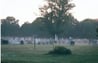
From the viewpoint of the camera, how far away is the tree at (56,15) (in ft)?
A: 259

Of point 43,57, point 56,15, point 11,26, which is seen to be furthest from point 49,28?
point 43,57

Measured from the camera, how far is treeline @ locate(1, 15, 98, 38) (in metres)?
82.3

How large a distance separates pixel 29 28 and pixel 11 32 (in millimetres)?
7772

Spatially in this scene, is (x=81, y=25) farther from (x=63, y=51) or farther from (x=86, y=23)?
(x=63, y=51)

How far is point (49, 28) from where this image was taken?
261ft

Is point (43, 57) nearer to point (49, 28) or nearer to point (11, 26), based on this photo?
point (49, 28)

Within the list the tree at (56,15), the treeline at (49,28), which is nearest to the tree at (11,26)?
the treeline at (49,28)

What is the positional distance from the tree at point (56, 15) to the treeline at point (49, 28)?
0.38 m

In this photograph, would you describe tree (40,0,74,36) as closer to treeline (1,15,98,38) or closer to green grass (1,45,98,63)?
treeline (1,15,98,38)

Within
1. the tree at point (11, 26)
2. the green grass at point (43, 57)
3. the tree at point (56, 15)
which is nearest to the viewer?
the green grass at point (43, 57)

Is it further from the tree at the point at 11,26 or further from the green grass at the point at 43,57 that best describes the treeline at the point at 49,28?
the green grass at the point at 43,57

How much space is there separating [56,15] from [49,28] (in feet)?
11.3

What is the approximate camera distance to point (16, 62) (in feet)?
82.7

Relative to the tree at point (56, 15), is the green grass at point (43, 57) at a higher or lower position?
lower
